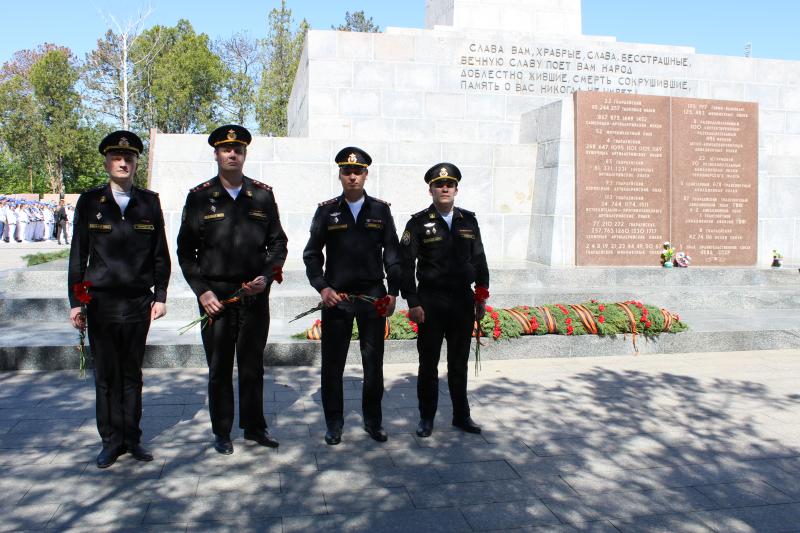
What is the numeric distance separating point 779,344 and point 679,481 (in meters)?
4.94

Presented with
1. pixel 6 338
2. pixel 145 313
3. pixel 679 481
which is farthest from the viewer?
pixel 6 338

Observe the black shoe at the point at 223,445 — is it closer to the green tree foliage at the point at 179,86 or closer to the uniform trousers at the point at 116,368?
the uniform trousers at the point at 116,368

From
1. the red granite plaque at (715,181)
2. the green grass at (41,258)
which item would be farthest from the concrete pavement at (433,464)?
the green grass at (41,258)

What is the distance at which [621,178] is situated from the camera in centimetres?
1102

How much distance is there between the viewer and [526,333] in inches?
298

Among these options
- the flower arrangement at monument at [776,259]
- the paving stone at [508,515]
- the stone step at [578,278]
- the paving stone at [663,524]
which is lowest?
the paving stone at [663,524]

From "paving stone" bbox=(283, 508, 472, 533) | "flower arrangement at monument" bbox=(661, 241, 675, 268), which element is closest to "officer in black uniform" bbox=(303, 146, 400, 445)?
"paving stone" bbox=(283, 508, 472, 533)

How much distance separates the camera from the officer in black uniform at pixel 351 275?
486 cm

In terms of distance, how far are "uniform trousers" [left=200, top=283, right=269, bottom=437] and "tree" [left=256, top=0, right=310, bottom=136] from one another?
32.4 meters

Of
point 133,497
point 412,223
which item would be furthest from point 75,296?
point 412,223

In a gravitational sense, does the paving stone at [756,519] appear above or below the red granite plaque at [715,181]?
below

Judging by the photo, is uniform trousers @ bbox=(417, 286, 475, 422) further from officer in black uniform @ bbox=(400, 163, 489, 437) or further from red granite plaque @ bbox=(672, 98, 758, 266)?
red granite plaque @ bbox=(672, 98, 758, 266)

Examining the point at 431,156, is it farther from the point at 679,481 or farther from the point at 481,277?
the point at 679,481

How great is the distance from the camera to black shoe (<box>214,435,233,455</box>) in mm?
4543
